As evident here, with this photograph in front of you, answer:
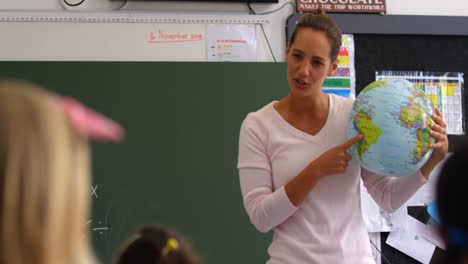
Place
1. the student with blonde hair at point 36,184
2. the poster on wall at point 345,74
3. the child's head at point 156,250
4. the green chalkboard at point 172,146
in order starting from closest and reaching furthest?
1. the student with blonde hair at point 36,184
2. the child's head at point 156,250
3. the green chalkboard at point 172,146
4. the poster on wall at point 345,74

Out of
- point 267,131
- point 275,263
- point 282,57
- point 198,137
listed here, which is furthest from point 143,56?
point 275,263

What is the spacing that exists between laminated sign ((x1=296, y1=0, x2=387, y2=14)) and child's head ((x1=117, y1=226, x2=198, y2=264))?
7.29ft

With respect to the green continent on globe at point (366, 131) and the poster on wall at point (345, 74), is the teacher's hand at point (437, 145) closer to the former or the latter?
the green continent on globe at point (366, 131)

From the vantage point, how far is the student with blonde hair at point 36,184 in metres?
0.76

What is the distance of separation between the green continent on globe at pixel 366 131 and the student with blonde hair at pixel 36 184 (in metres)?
1.00

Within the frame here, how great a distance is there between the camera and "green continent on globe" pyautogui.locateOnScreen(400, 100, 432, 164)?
1.62 m

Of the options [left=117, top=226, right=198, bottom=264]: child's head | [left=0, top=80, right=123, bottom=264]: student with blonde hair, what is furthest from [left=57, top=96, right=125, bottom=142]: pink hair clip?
[left=117, top=226, right=198, bottom=264]: child's head

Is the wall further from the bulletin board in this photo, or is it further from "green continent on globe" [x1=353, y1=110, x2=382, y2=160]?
"green continent on globe" [x1=353, y1=110, x2=382, y2=160]

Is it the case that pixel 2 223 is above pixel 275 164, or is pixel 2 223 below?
above

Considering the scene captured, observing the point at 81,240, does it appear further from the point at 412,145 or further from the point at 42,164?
the point at 412,145

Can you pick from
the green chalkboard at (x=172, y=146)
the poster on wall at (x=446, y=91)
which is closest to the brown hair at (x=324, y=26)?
the green chalkboard at (x=172, y=146)

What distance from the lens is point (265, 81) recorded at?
123 inches

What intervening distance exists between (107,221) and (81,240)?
7.10ft

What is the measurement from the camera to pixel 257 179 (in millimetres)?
1681
